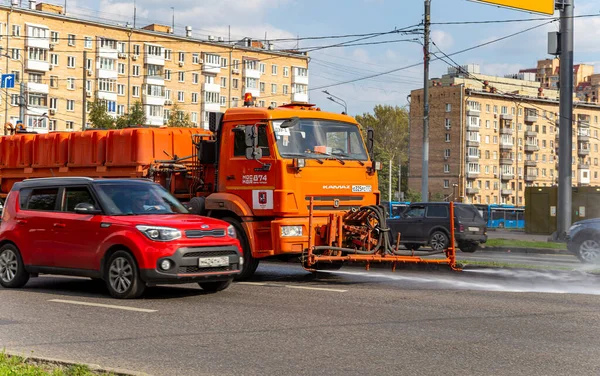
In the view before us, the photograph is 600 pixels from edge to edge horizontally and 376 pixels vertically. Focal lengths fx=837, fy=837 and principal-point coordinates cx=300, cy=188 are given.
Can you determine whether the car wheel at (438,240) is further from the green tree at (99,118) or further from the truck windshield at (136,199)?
the green tree at (99,118)

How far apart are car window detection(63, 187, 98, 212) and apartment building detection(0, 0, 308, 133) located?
59.6 m

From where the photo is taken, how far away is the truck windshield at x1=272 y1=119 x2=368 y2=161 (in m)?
13.8

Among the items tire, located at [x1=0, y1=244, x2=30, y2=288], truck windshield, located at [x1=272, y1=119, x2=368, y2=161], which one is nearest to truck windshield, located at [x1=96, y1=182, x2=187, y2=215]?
tire, located at [x1=0, y1=244, x2=30, y2=288]

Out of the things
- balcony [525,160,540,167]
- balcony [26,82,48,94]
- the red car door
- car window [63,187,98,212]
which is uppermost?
balcony [26,82,48,94]

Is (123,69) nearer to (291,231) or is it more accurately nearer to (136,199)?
(291,231)

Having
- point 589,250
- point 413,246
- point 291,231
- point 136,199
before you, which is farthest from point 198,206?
point 413,246

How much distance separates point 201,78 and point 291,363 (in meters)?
Answer: 91.3

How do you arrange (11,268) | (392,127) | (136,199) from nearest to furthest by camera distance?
(136,199) < (11,268) < (392,127)

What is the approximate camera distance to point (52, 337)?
8.58 metres

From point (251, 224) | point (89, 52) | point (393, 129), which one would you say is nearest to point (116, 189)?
point (251, 224)

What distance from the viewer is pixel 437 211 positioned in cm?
2812

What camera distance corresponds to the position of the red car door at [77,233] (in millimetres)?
11812

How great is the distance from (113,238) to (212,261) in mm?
1397

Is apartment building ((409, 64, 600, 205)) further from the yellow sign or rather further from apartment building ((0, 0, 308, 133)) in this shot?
the yellow sign
